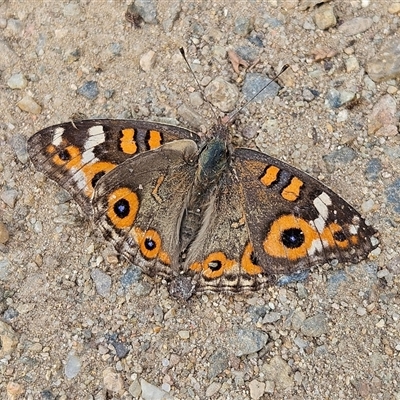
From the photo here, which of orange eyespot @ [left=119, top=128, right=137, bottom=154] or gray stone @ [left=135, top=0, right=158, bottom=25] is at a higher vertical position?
gray stone @ [left=135, top=0, right=158, bottom=25]

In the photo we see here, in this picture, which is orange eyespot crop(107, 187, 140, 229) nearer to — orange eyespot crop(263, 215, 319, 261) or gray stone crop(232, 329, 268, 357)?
orange eyespot crop(263, 215, 319, 261)

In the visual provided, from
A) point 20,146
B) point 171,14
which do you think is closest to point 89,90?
point 20,146

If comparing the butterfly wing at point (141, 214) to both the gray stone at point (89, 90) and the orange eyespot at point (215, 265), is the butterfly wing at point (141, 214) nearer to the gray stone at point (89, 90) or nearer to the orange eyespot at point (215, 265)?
the orange eyespot at point (215, 265)

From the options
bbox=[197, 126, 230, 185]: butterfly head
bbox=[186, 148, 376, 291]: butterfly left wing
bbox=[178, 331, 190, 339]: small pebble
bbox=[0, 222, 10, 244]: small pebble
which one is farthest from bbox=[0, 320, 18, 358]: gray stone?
bbox=[197, 126, 230, 185]: butterfly head

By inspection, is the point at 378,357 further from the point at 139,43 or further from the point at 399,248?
the point at 139,43

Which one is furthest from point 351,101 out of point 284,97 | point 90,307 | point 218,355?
point 90,307
